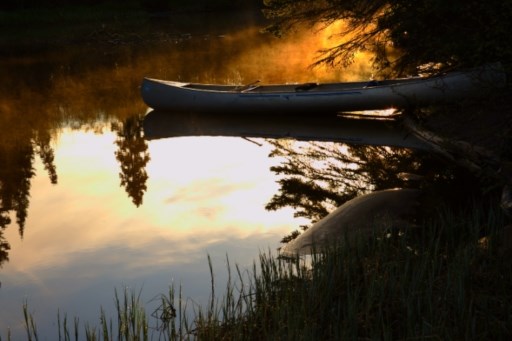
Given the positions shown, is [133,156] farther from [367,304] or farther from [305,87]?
[367,304]

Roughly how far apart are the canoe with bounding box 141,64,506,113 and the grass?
8644mm

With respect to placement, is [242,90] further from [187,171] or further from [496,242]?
[496,242]

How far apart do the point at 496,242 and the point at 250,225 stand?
424 centimetres

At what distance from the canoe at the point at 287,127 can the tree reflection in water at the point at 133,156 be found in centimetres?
32

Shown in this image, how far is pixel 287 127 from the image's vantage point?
58.9ft

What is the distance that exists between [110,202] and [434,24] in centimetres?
570

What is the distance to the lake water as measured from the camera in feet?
30.6

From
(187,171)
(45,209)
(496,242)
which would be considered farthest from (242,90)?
(496,242)

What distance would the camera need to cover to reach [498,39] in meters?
8.39

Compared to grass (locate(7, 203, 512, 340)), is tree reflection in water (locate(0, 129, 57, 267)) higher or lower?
higher

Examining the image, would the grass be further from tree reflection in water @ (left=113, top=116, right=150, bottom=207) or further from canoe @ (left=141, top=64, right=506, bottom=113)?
canoe @ (left=141, top=64, right=506, bottom=113)

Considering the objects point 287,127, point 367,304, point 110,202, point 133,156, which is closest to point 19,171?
point 133,156

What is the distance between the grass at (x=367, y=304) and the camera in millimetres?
5828

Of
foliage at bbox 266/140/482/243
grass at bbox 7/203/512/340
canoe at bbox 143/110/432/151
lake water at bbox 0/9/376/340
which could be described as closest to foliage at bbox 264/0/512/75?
canoe at bbox 143/110/432/151
